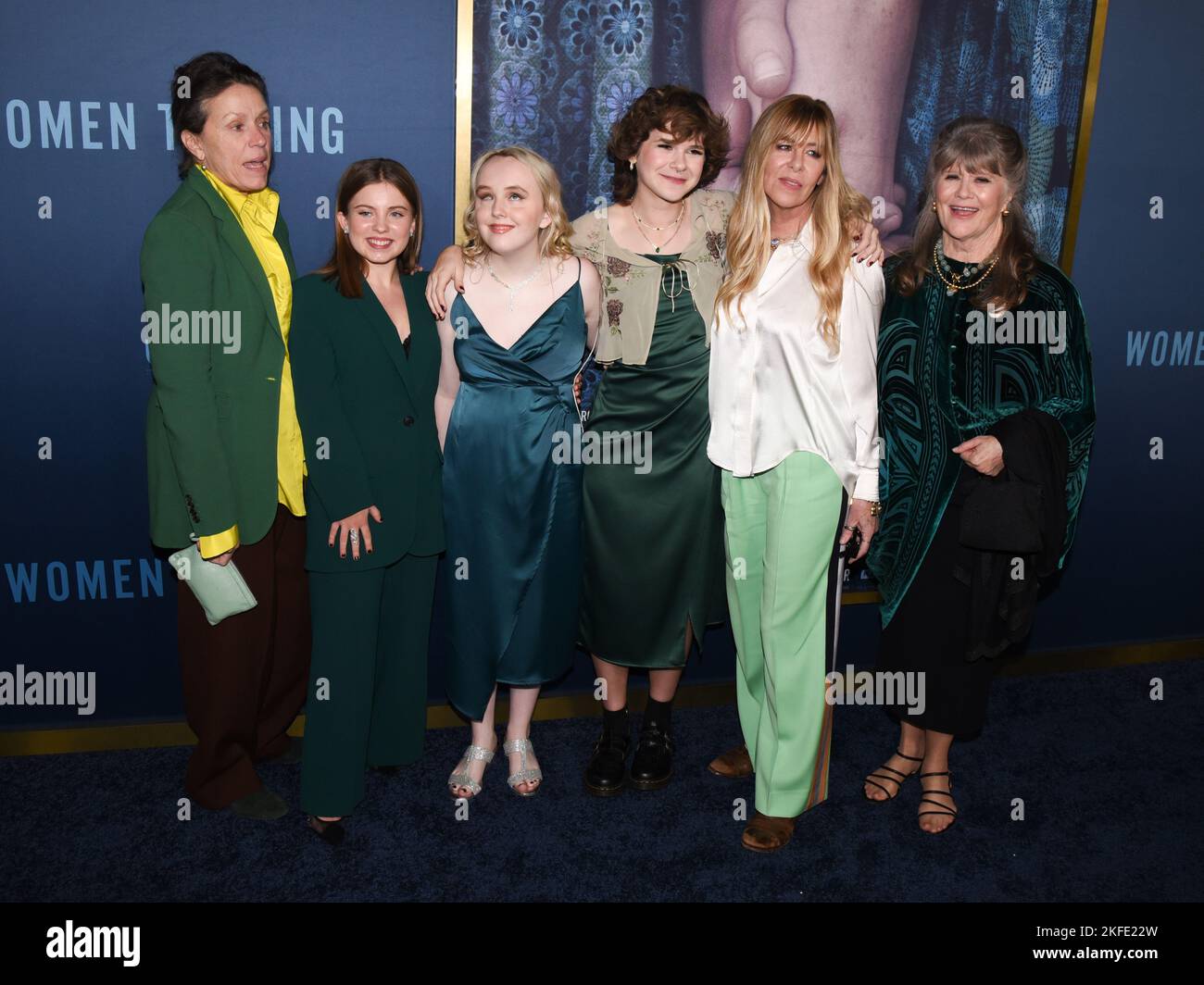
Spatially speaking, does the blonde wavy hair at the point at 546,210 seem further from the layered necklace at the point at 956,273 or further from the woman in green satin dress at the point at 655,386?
the layered necklace at the point at 956,273

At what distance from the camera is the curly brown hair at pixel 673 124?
111 inches

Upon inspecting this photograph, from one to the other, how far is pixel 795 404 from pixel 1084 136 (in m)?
1.94

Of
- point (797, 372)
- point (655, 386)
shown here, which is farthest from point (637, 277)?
point (797, 372)

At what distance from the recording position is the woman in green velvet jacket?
2.82m

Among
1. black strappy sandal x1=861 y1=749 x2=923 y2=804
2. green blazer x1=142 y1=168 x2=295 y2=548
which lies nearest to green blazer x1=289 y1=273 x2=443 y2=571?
green blazer x1=142 y1=168 x2=295 y2=548

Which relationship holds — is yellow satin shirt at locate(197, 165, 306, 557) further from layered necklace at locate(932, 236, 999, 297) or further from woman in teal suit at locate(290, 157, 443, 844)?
layered necklace at locate(932, 236, 999, 297)

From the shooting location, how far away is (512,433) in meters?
2.92

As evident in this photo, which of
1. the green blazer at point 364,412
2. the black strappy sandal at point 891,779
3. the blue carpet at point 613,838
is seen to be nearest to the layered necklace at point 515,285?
the green blazer at point 364,412

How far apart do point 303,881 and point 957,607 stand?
2.01 m

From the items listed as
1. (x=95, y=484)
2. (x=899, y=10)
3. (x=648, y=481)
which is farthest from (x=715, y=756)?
(x=899, y=10)

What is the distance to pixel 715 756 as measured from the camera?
11.7 ft

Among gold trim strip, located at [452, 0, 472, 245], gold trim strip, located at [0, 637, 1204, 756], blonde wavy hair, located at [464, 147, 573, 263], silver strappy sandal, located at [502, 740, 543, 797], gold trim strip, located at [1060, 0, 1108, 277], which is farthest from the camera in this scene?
gold trim strip, located at [1060, 0, 1108, 277]

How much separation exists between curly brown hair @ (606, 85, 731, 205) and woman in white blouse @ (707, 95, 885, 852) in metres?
0.16

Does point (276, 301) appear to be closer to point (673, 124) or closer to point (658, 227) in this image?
point (658, 227)
